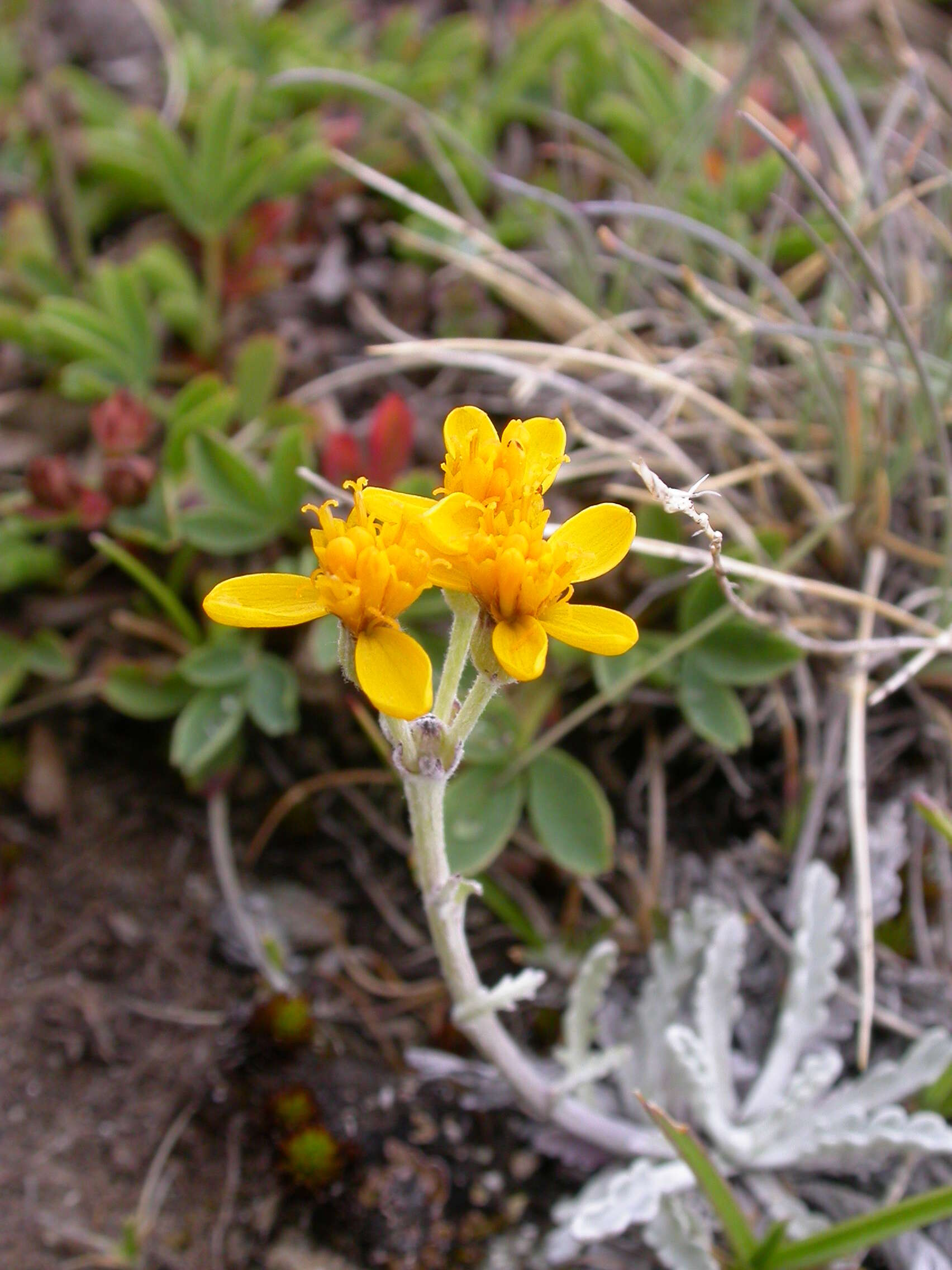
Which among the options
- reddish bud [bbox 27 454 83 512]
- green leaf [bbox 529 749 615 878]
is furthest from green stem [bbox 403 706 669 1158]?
reddish bud [bbox 27 454 83 512]

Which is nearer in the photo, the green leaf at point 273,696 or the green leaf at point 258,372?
the green leaf at point 273,696

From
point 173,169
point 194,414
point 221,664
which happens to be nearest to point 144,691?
point 221,664

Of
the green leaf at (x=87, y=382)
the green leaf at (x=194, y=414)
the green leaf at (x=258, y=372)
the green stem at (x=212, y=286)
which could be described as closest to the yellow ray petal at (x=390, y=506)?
the green leaf at (x=194, y=414)

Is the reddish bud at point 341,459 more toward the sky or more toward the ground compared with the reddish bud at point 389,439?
more toward the ground

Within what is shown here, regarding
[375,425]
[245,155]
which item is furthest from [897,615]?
[245,155]

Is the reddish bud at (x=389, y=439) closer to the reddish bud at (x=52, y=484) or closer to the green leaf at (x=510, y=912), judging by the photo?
the reddish bud at (x=52, y=484)

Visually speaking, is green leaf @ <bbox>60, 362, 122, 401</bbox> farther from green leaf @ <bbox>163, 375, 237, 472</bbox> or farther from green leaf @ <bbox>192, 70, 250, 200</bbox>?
green leaf @ <bbox>192, 70, 250, 200</bbox>
